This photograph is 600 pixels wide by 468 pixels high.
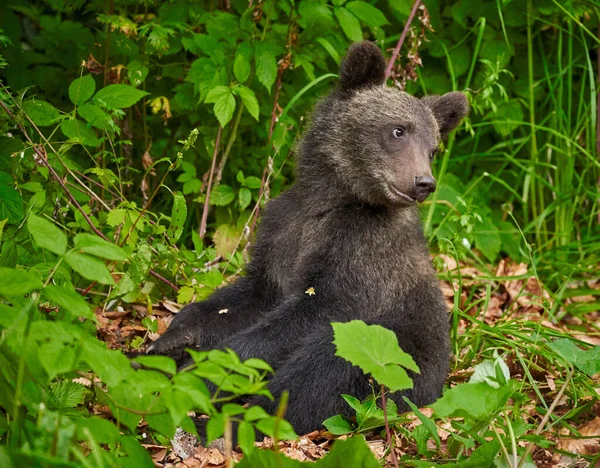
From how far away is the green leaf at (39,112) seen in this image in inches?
184

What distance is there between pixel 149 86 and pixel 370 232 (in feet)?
8.87

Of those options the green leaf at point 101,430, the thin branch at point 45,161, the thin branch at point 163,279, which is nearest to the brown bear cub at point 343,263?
the thin branch at point 163,279

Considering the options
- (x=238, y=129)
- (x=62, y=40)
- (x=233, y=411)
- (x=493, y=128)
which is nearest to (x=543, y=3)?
(x=493, y=128)

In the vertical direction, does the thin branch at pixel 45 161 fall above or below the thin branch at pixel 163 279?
above

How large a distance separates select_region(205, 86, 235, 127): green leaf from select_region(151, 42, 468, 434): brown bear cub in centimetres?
53

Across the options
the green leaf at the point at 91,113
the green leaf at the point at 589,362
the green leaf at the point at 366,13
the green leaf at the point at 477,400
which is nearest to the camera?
the green leaf at the point at 477,400

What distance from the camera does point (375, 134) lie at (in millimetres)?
4715

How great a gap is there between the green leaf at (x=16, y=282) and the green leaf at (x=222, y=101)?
2.62 m

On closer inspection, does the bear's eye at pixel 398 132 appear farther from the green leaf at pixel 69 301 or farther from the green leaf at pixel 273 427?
the green leaf at pixel 69 301

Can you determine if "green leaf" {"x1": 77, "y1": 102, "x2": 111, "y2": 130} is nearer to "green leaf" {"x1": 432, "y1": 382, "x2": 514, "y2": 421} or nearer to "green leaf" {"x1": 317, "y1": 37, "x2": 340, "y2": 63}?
"green leaf" {"x1": 317, "y1": 37, "x2": 340, "y2": 63}

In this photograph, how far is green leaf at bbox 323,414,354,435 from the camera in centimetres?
382

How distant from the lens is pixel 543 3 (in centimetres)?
677

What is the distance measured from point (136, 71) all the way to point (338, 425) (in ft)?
9.40

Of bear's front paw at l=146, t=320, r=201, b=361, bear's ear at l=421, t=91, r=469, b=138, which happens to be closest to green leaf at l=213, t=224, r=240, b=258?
bear's front paw at l=146, t=320, r=201, b=361
